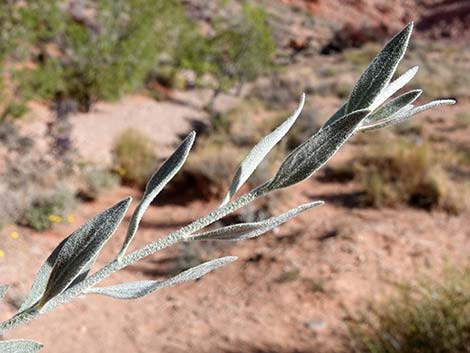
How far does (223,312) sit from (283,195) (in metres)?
2.57

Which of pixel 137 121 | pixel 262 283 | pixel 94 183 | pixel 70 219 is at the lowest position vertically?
pixel 137 121

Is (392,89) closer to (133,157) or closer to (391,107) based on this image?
(391,107)

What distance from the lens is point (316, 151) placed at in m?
0.79

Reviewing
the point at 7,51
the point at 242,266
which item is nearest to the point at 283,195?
the point at 242,266

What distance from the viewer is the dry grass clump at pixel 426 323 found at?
3.43 metres

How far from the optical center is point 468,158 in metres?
8.27

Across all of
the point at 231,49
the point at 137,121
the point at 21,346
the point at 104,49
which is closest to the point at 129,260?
Result: the point at 21,346

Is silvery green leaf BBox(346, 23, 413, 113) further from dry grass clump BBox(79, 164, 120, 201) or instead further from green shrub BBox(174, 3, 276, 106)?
green shrub BBox(174, 3, 276, 106)

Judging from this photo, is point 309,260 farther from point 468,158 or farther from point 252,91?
point 252,91

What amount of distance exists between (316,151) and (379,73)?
14cm

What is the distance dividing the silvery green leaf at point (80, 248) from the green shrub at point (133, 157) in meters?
7.42

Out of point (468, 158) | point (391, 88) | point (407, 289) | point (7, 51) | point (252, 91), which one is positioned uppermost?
point (391, 88)

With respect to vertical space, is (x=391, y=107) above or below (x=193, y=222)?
above

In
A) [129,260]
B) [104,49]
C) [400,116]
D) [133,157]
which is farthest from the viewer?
[104,49]
